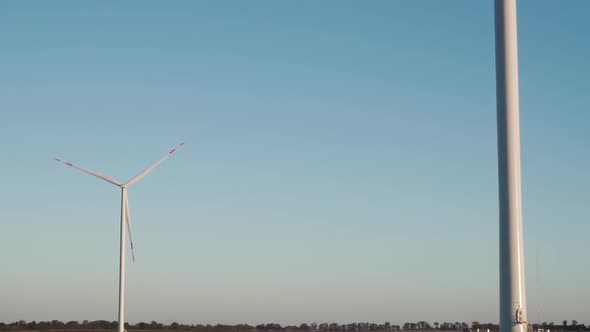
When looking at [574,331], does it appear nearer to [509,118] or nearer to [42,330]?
[509,118]

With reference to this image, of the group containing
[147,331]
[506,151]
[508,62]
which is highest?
[508,62]

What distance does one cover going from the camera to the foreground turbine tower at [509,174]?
5266 centimetres

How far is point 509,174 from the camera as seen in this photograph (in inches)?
2140

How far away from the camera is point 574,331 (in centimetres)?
12019

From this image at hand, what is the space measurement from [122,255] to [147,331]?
11779cm

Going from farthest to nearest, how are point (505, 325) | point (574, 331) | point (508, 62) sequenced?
point (574, 331) → point (508, 62) → point (505, 325)

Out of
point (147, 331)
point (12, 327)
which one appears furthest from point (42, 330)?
point (147, 331)

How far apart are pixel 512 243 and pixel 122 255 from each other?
42.3 m

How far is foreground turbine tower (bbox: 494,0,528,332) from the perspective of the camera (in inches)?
2073

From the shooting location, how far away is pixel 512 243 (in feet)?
175

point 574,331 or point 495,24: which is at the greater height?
point 495,24

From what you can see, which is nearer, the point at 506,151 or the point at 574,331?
the point at 506,151

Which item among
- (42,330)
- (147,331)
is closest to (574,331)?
(147,331)

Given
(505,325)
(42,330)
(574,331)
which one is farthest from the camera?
(42,330)
